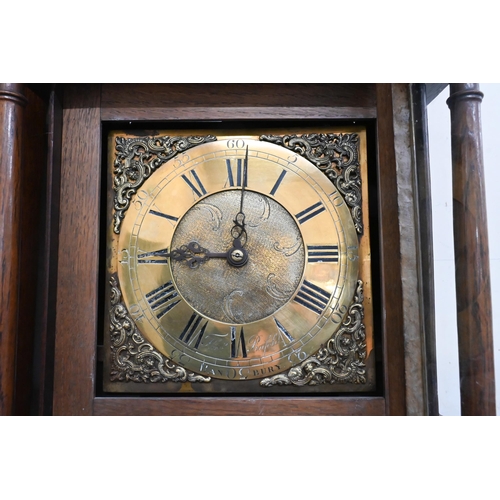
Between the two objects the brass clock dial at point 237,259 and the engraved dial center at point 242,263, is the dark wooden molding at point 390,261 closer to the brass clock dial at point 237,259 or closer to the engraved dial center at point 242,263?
the brass clock dial at point 237,259

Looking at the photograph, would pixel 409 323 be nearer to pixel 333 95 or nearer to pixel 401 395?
pixel 401 395

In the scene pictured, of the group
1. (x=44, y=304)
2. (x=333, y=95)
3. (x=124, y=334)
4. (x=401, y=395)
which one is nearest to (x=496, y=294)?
(x=401, y=395)

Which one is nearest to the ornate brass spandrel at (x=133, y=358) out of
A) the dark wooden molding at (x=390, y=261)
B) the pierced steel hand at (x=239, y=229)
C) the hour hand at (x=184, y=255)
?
the hour hand at (x=184, y=255)

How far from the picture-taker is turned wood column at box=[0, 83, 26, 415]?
3.61ft

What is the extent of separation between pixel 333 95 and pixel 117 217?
62 cm

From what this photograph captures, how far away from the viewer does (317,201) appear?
1.30 metres

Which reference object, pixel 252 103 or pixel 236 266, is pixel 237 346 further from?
pixel 252 103

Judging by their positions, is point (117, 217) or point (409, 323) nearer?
point (409, 323)

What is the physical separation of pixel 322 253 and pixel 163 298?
403mm

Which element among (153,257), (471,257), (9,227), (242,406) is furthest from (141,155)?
(471,257)

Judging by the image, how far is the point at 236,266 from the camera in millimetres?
1263

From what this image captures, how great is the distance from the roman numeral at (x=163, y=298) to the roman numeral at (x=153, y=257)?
6 cm

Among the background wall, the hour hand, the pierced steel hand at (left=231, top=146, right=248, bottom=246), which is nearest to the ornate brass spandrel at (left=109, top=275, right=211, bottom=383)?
the hour hand

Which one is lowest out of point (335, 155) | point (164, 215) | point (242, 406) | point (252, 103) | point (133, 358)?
point (242, 406)
